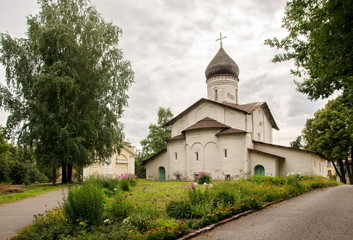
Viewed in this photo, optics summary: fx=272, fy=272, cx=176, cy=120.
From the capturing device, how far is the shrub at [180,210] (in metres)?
7.76

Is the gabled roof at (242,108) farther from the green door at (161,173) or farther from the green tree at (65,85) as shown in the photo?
the green tree at (65,85)

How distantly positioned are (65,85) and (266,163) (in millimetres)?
18014

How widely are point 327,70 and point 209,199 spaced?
16.7ft

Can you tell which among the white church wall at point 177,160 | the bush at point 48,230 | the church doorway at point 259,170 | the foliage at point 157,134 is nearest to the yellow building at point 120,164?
the foliage at point 157,134

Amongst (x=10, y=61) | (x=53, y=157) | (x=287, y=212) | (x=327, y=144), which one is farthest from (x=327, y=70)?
(x=327, y=144)

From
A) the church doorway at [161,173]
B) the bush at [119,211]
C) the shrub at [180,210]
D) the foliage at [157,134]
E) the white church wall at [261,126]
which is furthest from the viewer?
the foliage at [157,134]

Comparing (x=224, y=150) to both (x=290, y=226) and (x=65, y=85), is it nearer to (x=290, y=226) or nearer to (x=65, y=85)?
(x=65, y=85)

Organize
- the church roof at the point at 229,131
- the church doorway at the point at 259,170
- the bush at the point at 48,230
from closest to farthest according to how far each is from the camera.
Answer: the bush at the point at 48,230 → the church roof at the point at 229,131 → the church doorway at the point at 259,170

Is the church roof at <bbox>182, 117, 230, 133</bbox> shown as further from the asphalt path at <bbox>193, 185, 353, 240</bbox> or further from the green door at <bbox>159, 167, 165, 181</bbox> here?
the asphalt path at <bbox>193, 185, 353, 240</bbox>

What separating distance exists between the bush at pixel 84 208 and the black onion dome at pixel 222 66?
27.2 m

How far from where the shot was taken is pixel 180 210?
7.89m

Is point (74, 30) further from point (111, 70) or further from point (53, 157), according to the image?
point (53, 157)

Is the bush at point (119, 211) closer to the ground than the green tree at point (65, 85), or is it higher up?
closer to the ground

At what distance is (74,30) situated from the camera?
20344 mm
